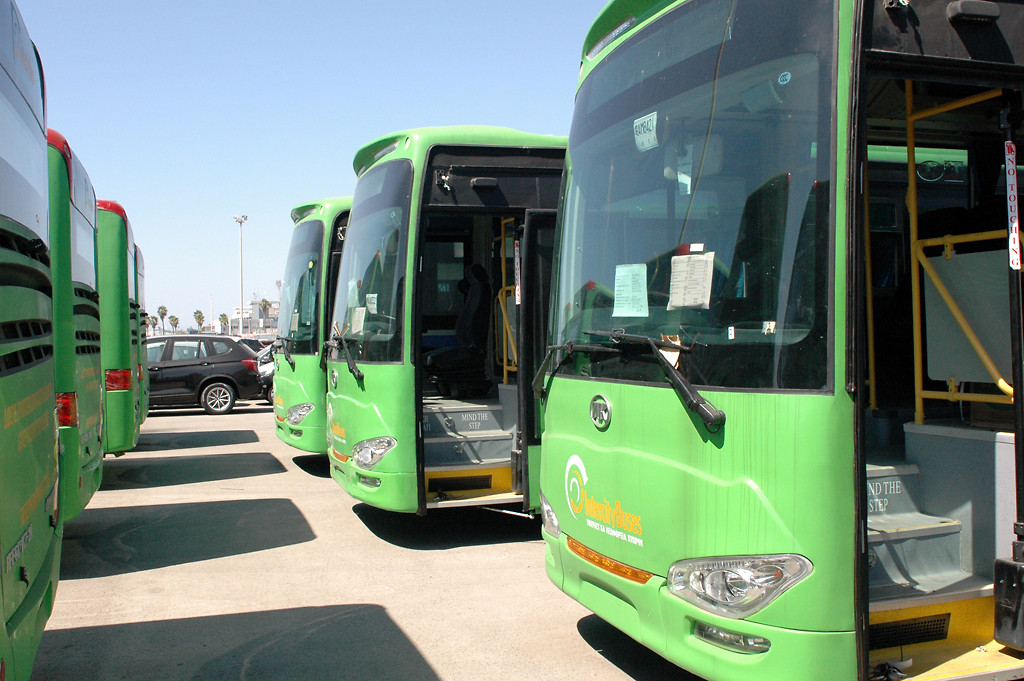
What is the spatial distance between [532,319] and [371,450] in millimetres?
1728

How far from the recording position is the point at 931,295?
4.16 m

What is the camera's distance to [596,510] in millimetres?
3955

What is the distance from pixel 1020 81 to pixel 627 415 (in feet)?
6.61

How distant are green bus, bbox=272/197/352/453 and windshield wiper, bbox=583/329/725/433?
663cm

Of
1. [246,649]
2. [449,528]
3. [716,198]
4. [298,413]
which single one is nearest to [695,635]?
[716,198]

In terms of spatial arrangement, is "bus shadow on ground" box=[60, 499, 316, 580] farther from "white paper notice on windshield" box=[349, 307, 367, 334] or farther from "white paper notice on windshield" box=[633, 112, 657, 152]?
"white paper notice on windshield" box=[633, 112, 657, 152]

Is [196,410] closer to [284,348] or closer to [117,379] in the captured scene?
[284,348]

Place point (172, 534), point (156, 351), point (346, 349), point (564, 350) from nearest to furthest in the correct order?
point (564, 350) → point (346, 349) → point (172, 534) → point (156, 351)

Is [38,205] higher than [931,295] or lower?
higher

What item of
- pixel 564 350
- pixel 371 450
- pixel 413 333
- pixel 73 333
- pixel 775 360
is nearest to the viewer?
pixel 775 360

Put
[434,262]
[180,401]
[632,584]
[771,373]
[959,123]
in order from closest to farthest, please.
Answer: [771,373] → [632,584] → [959,123] → [434,262] → [180,401]

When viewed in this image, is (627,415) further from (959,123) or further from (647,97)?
(959,123)

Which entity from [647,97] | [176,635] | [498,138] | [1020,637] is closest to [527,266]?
[498,138]

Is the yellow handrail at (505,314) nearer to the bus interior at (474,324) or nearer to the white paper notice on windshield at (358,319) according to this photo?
the bus interior at (474,324)
